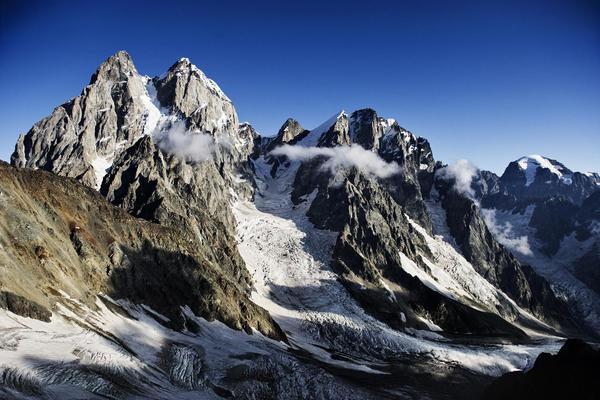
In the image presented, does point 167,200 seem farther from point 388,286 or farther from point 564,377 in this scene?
point 564,377

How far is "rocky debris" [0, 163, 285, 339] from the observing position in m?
60.2

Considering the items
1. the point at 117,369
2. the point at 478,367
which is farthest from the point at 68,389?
the point at 478,367

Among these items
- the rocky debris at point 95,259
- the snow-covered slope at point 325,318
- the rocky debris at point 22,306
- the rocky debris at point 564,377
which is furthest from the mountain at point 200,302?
the rocky debris at point 564,377

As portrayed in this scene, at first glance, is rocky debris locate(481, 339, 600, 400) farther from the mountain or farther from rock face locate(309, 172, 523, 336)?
rock face locate(309, 172, 523, 336)

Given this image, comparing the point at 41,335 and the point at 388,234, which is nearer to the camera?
the point at 41,335

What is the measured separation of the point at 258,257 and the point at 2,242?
109 meters

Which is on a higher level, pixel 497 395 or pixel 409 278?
pixel 409 278

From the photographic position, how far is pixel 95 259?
7638cm

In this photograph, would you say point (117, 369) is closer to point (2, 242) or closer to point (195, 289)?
point (2, 242)

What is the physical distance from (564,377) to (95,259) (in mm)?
63806

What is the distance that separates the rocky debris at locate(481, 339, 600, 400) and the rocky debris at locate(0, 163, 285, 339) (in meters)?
47.8

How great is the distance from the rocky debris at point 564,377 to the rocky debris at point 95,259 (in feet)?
157

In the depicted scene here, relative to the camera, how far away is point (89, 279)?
71.1m

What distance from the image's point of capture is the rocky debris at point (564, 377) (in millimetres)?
39656
